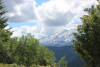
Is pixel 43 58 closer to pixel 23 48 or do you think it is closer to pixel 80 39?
pixel 23 48

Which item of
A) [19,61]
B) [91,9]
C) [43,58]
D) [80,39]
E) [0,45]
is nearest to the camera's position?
[80,39]

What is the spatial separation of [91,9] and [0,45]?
2901 centimetres

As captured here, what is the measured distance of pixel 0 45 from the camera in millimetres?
28938

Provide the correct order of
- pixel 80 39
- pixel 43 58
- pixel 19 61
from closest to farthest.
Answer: pixel 80 39 → pixel 19 61 → pixel 43 58

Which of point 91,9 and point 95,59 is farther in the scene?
point 91,9

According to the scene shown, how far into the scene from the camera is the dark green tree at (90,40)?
11200mm

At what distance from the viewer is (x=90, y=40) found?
11914 mm

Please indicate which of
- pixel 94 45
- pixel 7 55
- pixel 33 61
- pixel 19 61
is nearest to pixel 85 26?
pixel 94 45

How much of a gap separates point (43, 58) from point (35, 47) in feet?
78.5

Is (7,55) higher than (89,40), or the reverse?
(89,40)

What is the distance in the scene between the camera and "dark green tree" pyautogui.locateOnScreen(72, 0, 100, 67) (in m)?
11.2

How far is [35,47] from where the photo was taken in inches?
915

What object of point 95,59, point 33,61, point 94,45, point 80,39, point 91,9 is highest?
point 91,9

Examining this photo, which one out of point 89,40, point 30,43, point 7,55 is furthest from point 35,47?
point 89,40
